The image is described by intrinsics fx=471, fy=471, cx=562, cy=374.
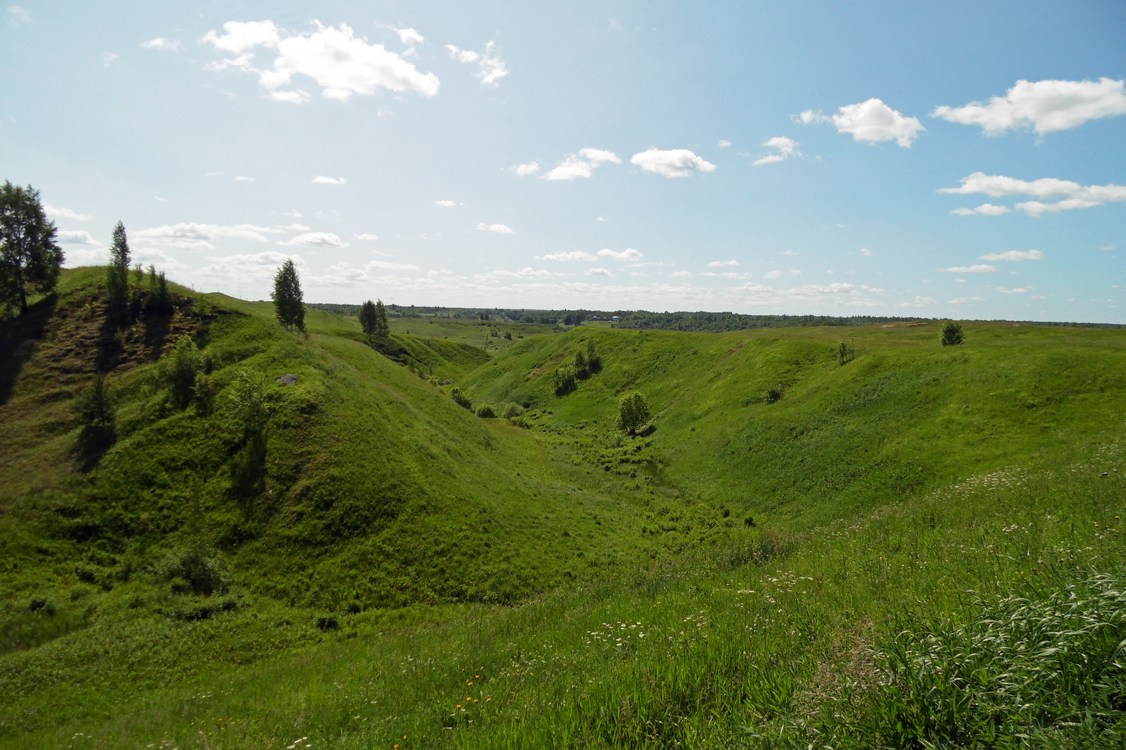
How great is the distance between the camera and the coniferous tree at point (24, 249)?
47719mm

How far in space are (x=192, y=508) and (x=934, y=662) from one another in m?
39.3

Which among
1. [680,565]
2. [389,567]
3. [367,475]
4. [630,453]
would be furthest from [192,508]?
[630,453]

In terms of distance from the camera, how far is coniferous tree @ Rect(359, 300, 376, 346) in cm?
13812

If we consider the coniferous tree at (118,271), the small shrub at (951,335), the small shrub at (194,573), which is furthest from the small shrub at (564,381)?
the small shrub at (194,573)

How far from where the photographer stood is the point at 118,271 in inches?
1996

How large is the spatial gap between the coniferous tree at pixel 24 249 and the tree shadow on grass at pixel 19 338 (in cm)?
172

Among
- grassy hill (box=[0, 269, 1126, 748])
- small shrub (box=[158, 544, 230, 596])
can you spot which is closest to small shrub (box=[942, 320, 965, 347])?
grassy hill (box=[0, 269, 1126, 748])

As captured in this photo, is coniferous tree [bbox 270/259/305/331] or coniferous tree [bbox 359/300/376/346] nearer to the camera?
coniferous tree [bbox 270/259/305/331]

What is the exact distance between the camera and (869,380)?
53.8 metres

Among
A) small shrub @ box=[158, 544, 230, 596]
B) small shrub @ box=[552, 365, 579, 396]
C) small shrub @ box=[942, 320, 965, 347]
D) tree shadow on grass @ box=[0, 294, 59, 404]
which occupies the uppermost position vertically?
small shrub @ box=[942, 320, 965, 347]

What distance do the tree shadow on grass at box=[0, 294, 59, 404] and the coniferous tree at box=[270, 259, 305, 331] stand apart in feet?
65.9

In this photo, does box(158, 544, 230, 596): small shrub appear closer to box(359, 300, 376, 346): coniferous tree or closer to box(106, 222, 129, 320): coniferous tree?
box(106, 222, 129, 320): coniferous tree

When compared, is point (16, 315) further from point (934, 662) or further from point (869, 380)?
point (869, 380)

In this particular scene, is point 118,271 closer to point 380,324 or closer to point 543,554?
point 543,554
